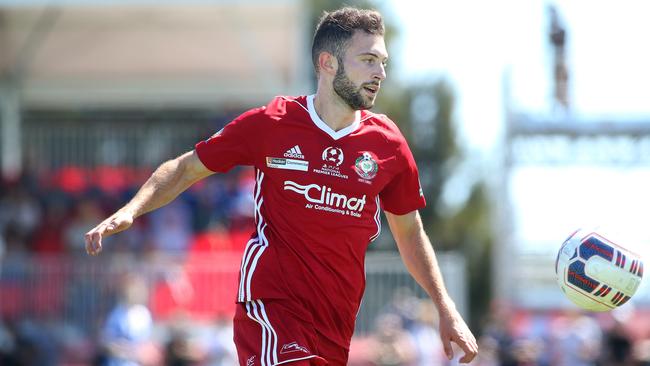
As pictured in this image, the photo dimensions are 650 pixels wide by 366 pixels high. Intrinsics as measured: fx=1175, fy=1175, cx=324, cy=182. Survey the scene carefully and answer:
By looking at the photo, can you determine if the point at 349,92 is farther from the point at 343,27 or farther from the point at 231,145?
the point at 231,145

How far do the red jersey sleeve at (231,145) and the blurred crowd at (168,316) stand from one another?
24.4ft

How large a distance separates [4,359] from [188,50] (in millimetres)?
7643

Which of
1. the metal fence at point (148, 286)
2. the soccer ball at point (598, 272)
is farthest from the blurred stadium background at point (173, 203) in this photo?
the soccer ball at point (598, 272)

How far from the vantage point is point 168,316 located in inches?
626

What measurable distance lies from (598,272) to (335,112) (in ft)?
5.71

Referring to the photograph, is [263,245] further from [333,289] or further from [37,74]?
[37,74]

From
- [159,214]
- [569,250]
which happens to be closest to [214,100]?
[159,214]

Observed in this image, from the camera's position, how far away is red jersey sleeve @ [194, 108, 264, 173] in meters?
5.93

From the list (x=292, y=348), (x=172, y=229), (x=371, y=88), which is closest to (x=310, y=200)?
(x=371, y=88)

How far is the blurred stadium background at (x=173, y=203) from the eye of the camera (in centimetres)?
1526

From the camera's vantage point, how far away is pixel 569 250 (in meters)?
6.60

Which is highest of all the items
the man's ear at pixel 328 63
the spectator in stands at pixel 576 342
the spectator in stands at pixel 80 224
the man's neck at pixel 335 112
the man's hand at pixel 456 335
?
the man's ear at pixel 328 63

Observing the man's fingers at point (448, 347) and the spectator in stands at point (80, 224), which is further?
the spectator in stands at point (80, 224)

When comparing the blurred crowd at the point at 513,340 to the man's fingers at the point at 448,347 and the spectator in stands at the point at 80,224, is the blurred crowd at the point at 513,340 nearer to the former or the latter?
the spectator in stands at the point at 80,224
